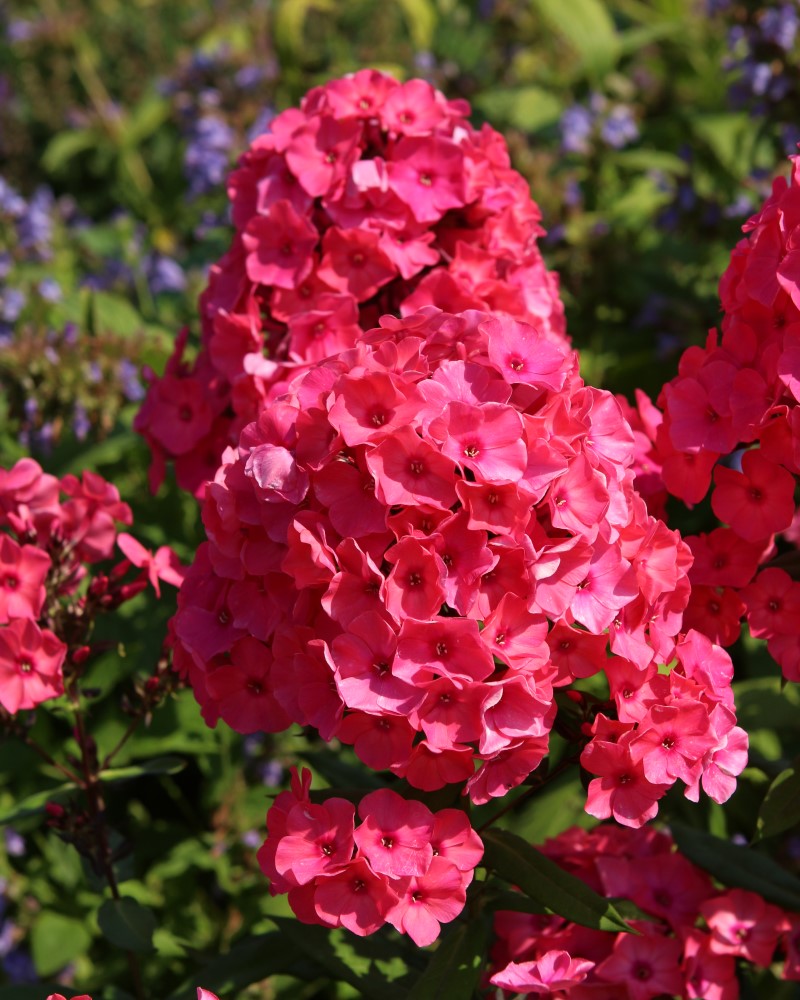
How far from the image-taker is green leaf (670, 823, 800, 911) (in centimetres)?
176

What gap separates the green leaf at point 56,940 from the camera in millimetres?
2652

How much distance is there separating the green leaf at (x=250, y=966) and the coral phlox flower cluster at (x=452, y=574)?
485 mm

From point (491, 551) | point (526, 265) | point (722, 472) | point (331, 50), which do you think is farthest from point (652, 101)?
point (491, 551)

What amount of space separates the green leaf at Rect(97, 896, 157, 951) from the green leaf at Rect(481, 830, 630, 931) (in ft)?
1.91

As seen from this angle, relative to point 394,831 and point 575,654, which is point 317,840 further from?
point 575,654

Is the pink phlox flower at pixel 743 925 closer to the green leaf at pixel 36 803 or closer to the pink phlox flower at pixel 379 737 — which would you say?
the pink phlox flower at pixel 379 737

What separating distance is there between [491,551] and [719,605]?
46 cm

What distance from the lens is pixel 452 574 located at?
1.36 meters

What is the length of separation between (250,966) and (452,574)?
2.76ft

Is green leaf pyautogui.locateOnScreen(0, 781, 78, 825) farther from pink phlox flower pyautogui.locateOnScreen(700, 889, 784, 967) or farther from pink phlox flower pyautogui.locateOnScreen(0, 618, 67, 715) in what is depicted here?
pink phlox flower pyautogui.locateOnScreen(700, 889, 784, 967)

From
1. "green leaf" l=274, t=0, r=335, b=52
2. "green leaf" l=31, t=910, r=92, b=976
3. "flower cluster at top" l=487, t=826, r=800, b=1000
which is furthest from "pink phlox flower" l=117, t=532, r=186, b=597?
"green leaf" l=274, t=0, r=335, b=52

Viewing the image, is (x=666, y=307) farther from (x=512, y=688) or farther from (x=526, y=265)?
(x=512, y=688)

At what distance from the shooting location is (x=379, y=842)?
142 cm

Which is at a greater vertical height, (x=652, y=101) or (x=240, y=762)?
(x=652, y=101)
